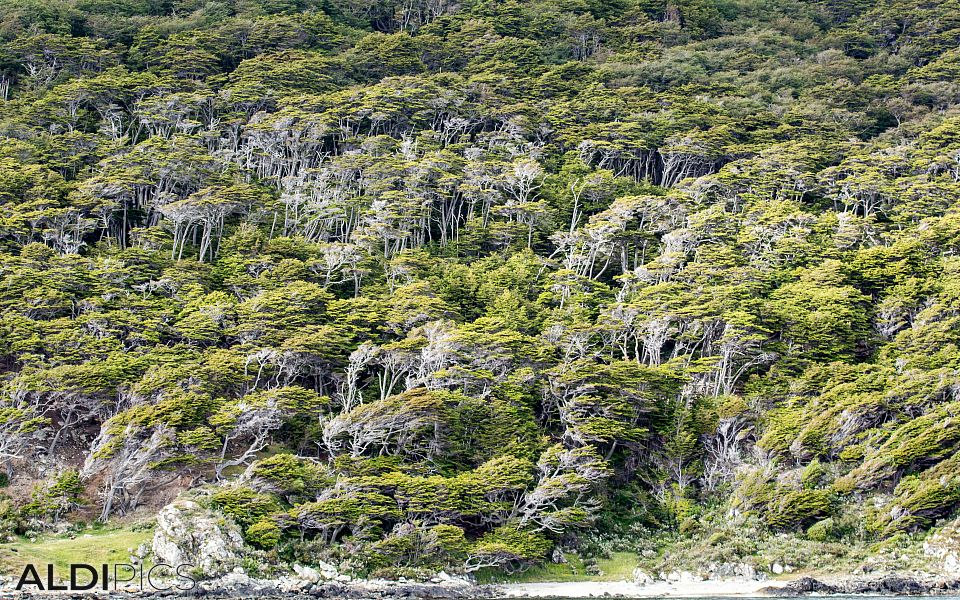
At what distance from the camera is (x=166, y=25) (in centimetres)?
9844

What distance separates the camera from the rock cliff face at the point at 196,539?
3822 centimetres

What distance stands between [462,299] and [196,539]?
83.4 feet

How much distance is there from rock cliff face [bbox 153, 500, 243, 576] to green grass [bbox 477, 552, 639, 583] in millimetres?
11089

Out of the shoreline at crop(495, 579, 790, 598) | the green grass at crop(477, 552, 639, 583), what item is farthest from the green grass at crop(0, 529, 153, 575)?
the shoreline at crop(495, 579, 790, 598)

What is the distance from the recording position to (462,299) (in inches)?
2349

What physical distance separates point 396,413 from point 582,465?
30.4ft

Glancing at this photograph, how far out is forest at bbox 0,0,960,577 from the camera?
4384 centimetres

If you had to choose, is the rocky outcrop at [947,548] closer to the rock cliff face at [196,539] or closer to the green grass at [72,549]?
the rock cliff face at [196,539]

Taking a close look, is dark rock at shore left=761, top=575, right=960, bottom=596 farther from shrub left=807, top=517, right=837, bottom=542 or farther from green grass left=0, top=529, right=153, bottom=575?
green grass left=0, top=529, right=153, bottom=575

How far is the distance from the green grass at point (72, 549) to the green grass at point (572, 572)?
50.1ft

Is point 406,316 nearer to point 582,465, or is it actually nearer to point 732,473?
point 582,465

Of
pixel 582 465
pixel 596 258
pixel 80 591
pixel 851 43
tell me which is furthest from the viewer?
pixel 851 43

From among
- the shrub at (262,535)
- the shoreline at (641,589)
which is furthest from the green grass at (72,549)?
the shoreline at (641,589)

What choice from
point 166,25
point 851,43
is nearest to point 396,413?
point 166,25
